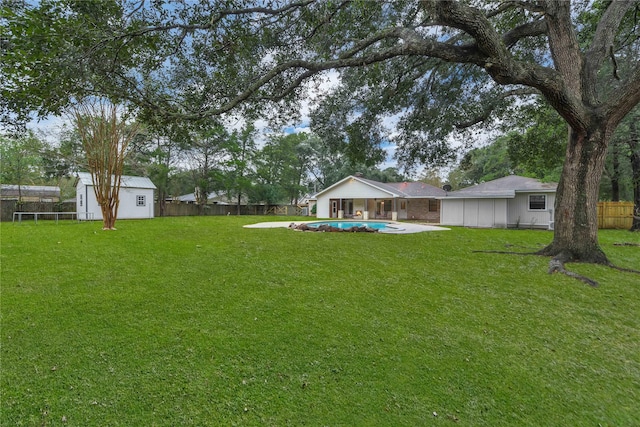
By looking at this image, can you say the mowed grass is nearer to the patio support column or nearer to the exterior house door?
the patio support column

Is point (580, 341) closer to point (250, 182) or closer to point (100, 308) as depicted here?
point (100, 308)

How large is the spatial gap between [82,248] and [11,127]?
11.0 ft

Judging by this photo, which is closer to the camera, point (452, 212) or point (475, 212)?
point (475, 212)

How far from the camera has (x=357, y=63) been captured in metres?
5.51

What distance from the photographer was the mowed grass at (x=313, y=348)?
1970 mm

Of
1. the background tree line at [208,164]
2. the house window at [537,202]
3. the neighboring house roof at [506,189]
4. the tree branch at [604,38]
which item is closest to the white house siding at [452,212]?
the neighboring house roof at [506,189]

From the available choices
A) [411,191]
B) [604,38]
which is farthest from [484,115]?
[411,191]

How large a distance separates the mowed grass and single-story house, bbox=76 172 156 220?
16.8 meters

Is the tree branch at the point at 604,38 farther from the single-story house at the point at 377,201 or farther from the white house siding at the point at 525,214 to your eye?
the single-story house at the point at 377,201

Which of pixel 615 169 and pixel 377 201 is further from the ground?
pixel 615 169

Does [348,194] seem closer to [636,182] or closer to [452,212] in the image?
[452,212]

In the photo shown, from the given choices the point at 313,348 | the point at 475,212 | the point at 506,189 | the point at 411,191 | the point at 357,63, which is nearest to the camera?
the point at 313,348

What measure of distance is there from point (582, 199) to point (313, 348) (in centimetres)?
684

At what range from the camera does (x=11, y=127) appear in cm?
489
